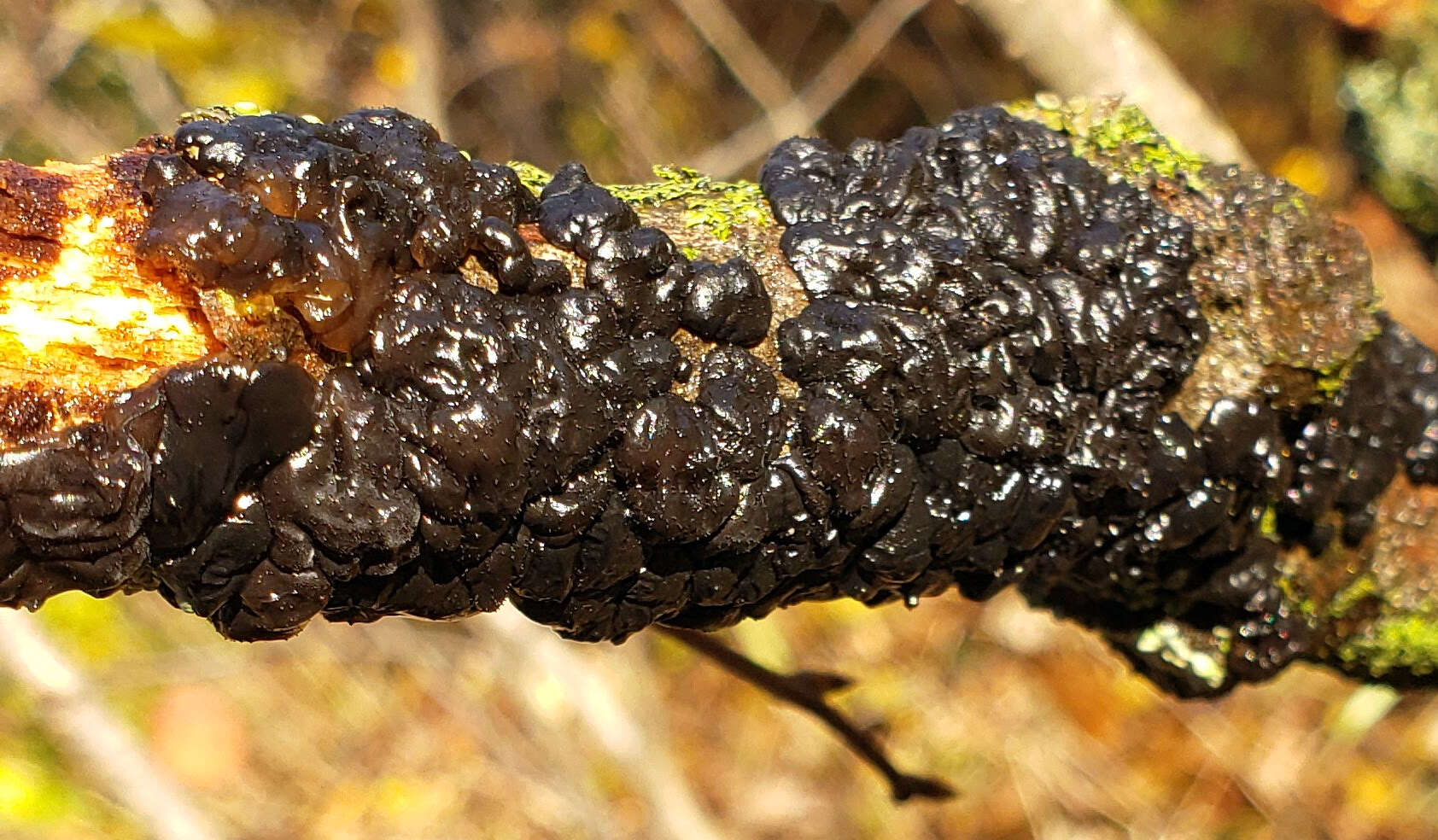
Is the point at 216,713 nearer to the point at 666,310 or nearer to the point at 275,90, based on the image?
the point at 275,90

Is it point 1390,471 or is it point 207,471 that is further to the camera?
point 1390,471

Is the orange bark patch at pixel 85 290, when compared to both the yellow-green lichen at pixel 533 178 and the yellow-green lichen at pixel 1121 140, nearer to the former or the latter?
the yellow-green lichen at pixel 533 178

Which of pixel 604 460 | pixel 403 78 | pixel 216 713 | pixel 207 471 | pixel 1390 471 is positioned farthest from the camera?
pixel 216 713

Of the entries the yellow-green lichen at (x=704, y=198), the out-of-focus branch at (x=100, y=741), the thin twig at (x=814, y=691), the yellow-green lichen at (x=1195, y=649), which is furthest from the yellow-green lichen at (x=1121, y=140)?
the out-of-focus branch at (x=100, y=741)

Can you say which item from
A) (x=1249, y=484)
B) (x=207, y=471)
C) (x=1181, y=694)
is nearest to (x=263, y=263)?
(x=207, y=471)

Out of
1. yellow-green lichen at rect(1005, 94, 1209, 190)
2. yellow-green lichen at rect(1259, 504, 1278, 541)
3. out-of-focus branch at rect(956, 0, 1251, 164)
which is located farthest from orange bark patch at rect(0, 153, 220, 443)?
out-of-focus branch at rect(956, 0, 1251, 164)

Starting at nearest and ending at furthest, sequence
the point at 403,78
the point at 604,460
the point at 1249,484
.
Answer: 1. the point at 604,460
2. the point at 1249,484
3. the point at 403,78

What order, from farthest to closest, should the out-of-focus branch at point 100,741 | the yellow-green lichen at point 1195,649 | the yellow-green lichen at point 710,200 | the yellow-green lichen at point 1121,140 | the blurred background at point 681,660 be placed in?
the blurred background at point 681,660 < the out-of-focus branch at point 100,741 < the yellow-green lichen at point 1195,649 < the yellow-green lichen at point 1121,140 < the yellow-green lichen at point 710,200
